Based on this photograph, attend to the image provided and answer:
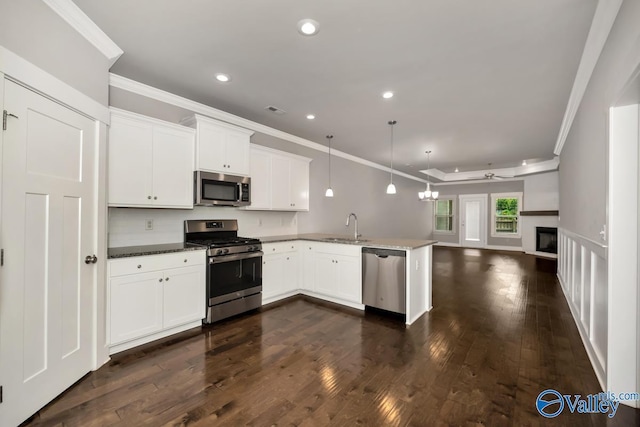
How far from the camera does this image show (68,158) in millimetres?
2057

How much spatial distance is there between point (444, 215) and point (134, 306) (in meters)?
11.1

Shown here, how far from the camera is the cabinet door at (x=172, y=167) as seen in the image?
3006 millimetres

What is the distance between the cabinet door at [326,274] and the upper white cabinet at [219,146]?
1.66m

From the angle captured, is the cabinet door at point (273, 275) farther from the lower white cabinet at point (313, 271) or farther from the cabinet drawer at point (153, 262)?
the cabinet drawer at point (153, 262)

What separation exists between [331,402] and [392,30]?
2834 mm

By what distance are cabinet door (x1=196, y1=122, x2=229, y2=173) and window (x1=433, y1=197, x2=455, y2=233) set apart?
389 inches

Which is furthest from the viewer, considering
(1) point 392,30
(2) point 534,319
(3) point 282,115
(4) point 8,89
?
(3) point 282,115

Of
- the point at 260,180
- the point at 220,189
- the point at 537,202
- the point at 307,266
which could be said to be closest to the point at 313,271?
the point at 307,266

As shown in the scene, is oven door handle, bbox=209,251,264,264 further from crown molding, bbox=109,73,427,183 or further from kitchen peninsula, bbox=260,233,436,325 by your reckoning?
crown molding, bbox=109,73,427,183

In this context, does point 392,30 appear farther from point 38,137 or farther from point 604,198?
point 38,137

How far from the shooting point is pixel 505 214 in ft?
32.2

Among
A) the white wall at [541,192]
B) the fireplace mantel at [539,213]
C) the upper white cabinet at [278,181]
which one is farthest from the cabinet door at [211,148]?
the white wall at [541,192]

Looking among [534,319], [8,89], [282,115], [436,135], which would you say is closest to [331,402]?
[8,89]

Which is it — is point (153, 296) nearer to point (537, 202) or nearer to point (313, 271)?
point (313, 271)
